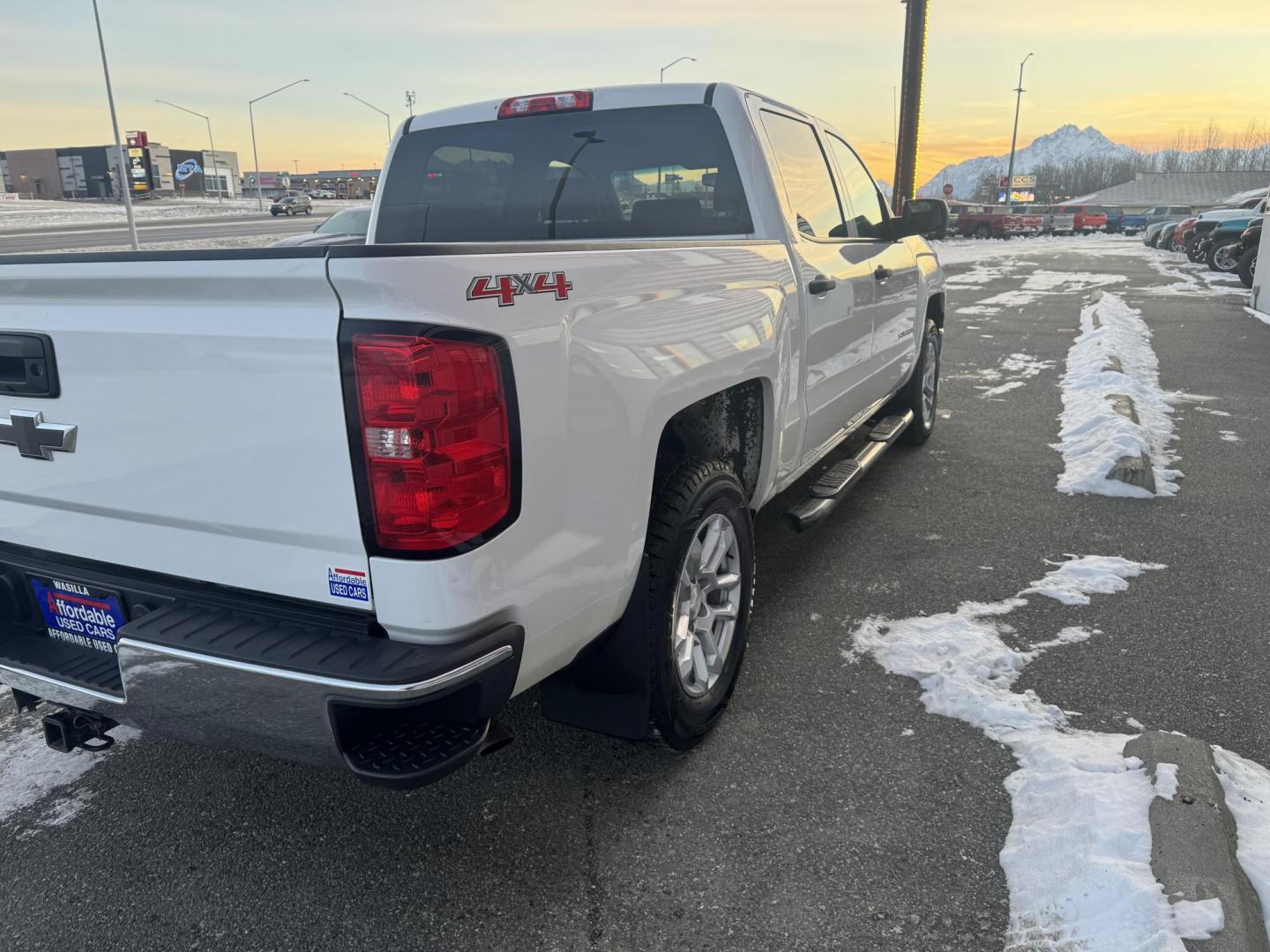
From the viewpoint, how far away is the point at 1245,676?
132 inches

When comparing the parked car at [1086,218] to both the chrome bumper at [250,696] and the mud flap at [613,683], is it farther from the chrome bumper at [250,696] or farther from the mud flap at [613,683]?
the chrome bumper at [250,696]

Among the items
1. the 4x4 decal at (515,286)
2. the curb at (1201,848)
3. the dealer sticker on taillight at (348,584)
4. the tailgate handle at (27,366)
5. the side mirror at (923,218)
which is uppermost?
the side mirror at (923,218)

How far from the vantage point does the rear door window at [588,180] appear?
12.1ft

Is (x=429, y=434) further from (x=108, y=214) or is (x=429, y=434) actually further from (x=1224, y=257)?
(x=108, y=214)

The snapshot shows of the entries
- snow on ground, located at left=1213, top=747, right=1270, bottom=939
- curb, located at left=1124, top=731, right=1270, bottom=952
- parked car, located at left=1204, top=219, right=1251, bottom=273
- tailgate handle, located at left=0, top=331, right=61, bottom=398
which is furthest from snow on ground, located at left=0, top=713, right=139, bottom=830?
parked car, located at left=1204, top=219, right=1251, bottom=273

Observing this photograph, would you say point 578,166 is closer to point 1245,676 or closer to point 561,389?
point 561,389

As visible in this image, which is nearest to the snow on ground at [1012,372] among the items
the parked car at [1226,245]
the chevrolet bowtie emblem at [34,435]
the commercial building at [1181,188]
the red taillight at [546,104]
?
the red taillight at [546,104]

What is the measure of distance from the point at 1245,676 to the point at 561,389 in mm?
2851

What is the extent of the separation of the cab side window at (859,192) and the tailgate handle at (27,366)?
11.9 ft

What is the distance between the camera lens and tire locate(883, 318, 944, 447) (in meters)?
6.32

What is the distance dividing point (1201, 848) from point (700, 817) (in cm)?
126

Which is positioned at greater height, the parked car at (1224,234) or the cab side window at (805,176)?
the cab side window at (805,176)

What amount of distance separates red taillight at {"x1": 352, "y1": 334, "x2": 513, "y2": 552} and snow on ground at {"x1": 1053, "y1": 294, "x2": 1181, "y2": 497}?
4646mm

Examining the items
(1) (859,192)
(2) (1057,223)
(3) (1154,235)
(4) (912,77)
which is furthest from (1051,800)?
(2) (1057,223)
